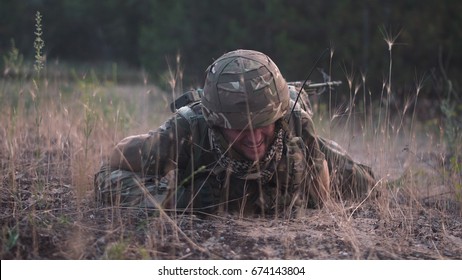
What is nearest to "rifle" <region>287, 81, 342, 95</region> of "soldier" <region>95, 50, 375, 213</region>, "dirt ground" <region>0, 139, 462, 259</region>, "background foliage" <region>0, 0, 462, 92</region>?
"soldier" <region>95, 50, 375, 213</region>

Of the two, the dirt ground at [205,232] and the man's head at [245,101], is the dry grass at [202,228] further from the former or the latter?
the man's head at [245,101]

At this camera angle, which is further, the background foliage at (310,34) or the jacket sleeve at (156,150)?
the background foliage at (310,34)

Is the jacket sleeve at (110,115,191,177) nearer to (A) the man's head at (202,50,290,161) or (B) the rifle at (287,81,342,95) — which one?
(A) the man's head at (202,50,290,161)

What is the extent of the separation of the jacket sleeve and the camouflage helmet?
27cm

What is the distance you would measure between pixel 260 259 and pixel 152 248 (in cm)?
48

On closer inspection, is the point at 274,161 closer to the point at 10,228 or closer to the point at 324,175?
the point at 324,175

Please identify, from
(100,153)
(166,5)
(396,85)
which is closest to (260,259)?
(100,153)

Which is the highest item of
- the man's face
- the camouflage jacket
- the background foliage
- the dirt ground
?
the background foliage

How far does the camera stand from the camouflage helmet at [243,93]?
3275 mm

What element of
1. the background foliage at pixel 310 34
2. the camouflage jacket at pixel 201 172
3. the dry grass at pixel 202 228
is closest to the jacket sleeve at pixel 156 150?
the camouflage jacket at pixel 201 172

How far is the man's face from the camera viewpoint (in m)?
3.33

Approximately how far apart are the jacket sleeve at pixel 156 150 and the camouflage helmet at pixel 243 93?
0.27 meters

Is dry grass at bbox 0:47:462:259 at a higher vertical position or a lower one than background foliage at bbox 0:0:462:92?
lower

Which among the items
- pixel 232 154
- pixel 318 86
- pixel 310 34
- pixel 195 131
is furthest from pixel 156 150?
pixel 310 34
